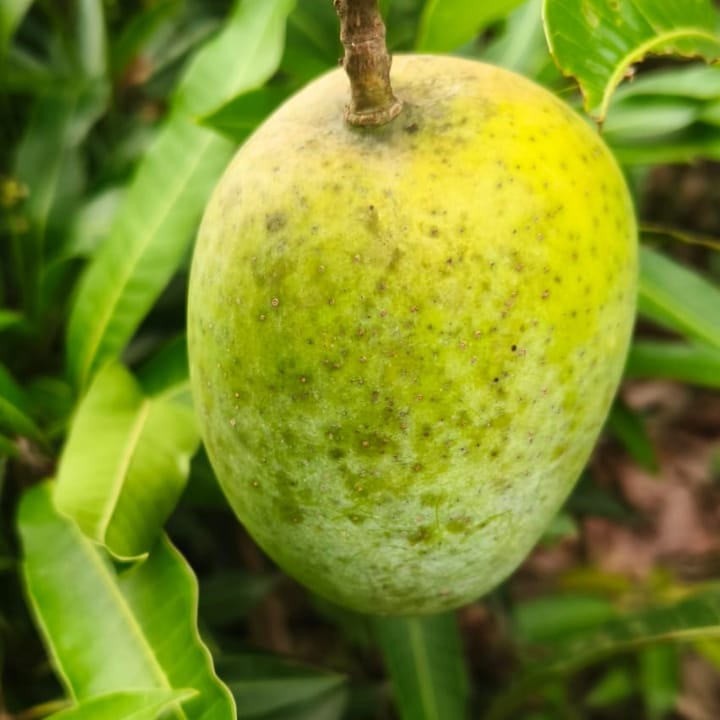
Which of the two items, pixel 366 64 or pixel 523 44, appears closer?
pixel 366 64

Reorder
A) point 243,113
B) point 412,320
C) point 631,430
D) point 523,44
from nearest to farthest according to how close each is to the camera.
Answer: point 412,320
point 243,113
point 523,44
point 631,430

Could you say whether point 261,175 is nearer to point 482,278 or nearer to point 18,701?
point 482,278

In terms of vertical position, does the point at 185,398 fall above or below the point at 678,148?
below

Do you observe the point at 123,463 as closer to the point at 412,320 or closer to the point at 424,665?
the point at 412,320

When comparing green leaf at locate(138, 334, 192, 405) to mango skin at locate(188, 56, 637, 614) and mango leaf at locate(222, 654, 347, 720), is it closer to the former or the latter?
mango skin at locate(188, 56, 637, 614)

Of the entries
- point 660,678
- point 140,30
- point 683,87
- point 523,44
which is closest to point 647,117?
point 683,87

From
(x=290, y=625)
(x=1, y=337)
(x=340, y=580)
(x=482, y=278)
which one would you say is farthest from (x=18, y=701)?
(x=482, y=278)
